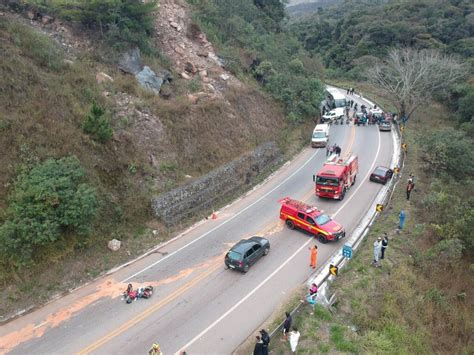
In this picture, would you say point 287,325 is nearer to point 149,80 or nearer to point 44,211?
point 44,211

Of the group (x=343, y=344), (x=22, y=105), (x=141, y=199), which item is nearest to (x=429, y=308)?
(x=343, y=344)

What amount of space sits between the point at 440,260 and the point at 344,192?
7.58 metres

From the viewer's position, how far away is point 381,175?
28.3 m

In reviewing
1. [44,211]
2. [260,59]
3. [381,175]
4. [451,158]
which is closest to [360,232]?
[381,175]

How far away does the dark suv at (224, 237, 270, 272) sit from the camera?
18.4m

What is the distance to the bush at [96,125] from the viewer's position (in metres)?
21.1

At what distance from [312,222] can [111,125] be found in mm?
13288

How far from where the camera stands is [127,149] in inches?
913

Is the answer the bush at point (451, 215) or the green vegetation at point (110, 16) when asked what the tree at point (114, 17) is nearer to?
the green vegetation at point (110, 16)

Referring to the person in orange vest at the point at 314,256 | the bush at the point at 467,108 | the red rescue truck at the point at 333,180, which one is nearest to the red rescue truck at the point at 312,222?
the person in orange vest at the point at 314,256

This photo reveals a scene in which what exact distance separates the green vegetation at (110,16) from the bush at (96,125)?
9306 mm

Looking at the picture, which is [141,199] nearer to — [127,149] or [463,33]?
[127,149]

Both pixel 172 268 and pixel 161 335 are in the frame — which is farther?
pixel 172 268

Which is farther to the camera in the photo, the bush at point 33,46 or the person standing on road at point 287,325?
the bush at point 33,46
